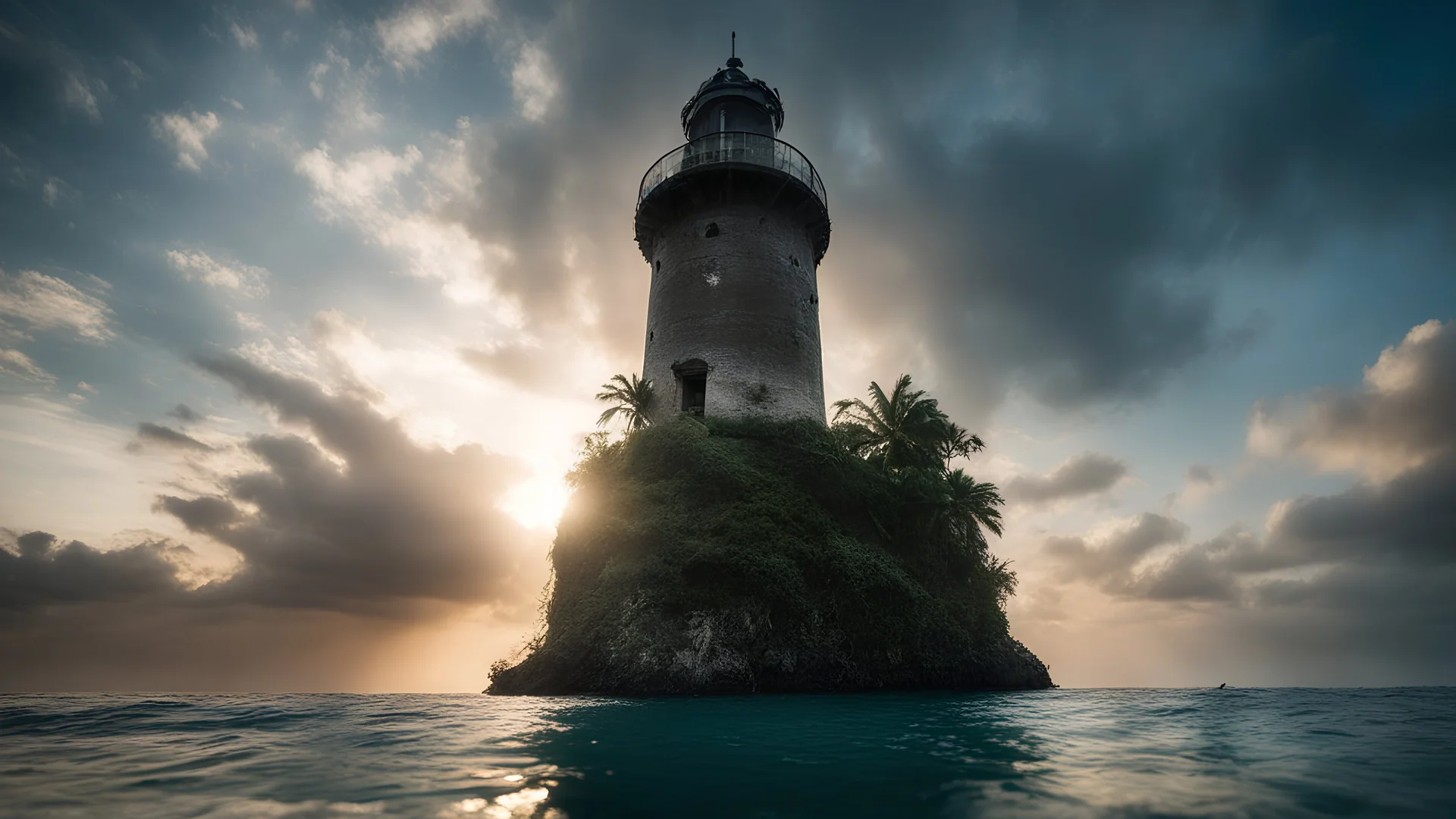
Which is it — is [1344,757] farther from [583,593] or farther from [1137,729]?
[583,593]

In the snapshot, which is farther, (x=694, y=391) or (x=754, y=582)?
(x=694, y=391)

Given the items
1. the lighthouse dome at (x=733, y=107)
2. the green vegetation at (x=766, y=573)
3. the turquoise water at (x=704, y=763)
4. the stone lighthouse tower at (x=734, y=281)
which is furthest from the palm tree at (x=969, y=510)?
the lighthouse dome at (x=733, y=107)

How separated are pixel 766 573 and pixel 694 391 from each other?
9.03 m

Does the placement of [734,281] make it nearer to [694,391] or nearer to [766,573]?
[694,391]

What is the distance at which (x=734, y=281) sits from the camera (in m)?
20.9

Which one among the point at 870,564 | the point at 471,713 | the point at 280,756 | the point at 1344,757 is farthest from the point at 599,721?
the point at 870,564

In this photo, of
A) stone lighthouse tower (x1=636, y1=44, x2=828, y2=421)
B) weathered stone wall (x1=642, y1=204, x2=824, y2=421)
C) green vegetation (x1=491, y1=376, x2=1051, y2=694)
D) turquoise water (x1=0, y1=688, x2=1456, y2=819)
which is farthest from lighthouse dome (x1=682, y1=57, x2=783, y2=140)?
turquoise water (x1=0, y1=688, x2=1456, y2=819)

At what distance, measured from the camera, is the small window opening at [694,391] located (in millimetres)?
20469

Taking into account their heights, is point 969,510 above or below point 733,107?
below

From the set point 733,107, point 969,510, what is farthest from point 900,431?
point 733,107

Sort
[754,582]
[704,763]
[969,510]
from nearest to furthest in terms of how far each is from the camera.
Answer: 1. [704,763]
2. [754,582]
3. [969,510]

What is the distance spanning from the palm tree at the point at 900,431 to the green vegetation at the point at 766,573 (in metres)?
0.40

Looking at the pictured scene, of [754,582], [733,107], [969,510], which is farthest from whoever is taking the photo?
[733,107]

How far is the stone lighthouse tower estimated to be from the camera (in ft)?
65.9
